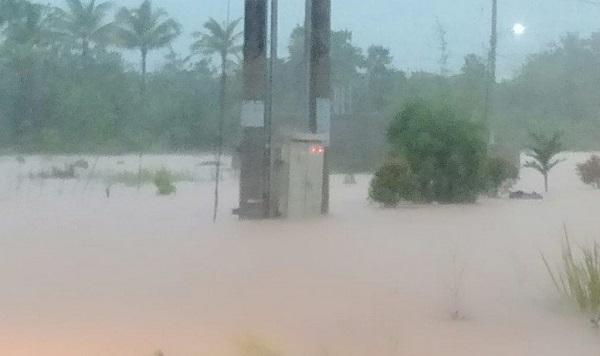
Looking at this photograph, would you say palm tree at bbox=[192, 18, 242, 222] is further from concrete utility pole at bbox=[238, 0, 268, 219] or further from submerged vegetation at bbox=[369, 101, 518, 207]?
submerged vegetation at bbox=[369, 101, 518, 207]

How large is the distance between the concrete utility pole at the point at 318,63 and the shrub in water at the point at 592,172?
5.86 metres

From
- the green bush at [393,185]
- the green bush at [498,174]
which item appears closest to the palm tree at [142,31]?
the green bush at [393,185]

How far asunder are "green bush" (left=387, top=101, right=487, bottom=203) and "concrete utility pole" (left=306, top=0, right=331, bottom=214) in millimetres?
3021

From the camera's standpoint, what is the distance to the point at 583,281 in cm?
1128

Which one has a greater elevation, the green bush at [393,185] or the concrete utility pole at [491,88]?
the concrete utility pole at [491,88]

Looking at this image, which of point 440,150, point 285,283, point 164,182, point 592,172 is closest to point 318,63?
point 164,182

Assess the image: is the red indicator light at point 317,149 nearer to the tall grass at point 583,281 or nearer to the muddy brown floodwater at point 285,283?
the muddy brown floodwater at point 285,283

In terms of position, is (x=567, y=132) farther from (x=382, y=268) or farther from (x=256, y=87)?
(x=382, y=268)

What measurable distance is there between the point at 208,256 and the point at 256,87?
6.60 meters

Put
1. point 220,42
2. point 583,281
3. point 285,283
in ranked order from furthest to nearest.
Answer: point 220,42
point 285,283
point 583,281

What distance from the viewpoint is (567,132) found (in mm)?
23844

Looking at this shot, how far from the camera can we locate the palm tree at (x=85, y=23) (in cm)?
2086

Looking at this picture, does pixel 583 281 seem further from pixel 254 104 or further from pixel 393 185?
pixel 393 185

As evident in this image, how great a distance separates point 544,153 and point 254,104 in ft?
23.9
